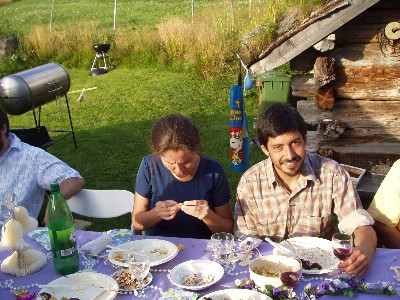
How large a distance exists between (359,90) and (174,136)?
3.62 metres

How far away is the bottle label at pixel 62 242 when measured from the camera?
8.21 ft

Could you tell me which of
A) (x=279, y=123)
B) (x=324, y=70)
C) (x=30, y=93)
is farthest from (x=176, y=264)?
(x=30, y=93)

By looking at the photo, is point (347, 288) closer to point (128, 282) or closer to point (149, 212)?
point (128, 282)

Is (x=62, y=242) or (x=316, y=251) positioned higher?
(x=62, y=242)

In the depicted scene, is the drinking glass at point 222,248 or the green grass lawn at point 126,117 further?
the green grass lawn at point 126,117

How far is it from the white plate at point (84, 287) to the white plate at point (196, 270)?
290 mm

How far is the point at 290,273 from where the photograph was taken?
88.0 inches

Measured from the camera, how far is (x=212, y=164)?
3326 millimetres

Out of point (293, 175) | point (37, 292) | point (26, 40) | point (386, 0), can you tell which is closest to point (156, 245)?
point (37, 292)

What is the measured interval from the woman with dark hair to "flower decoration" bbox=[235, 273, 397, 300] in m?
0.82

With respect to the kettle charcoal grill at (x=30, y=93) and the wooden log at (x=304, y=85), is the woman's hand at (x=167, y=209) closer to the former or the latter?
the wooden log at (x=304, y=85)

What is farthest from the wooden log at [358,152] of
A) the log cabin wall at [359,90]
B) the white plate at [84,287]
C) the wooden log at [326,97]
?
the white plate at [84,287]

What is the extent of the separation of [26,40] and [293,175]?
15.0m

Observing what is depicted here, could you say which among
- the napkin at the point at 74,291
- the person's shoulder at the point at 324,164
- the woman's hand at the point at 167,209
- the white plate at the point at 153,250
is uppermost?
the person's shoulder at the point at 324,164
